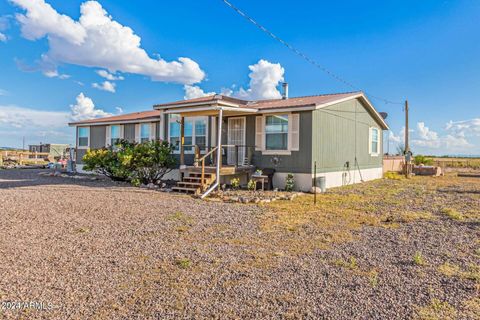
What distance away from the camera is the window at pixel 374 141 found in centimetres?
1734

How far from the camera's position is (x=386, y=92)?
21500 mm

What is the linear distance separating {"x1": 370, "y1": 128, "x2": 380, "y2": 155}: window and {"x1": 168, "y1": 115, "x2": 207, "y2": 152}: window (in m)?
9.44

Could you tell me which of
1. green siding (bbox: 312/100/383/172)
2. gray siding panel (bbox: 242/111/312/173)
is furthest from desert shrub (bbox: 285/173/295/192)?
green siding (bbox: 312/100/383/172)

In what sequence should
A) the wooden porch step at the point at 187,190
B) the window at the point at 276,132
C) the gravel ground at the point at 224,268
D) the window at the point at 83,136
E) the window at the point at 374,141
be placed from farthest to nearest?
the window at the point at 83,136
the window at the point at 374,141
the window at the point at 276,132
the wooden porch step at the point at 187,190
the gravel ground at the point at 224,268

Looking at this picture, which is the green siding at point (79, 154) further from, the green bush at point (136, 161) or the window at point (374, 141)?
the window at point (374, 141)

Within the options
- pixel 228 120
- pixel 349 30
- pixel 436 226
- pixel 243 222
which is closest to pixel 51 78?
pixel 228 120

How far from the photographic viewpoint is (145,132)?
16234 mm

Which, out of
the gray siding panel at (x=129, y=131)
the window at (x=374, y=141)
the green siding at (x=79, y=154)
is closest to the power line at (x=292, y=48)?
the window at (x=374, y=141)

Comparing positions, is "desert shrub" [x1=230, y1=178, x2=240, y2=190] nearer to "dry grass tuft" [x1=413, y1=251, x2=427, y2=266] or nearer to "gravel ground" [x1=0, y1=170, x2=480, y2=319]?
"gravel ground" [x1=0, y1=170, x2=480, y2=319]

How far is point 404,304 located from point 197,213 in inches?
200

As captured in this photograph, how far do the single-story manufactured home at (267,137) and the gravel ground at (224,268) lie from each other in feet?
13.5

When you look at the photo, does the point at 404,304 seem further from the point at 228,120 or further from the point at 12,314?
the point at 228,120

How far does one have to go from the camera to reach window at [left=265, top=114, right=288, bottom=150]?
12.0 m

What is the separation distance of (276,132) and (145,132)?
7.49 m
